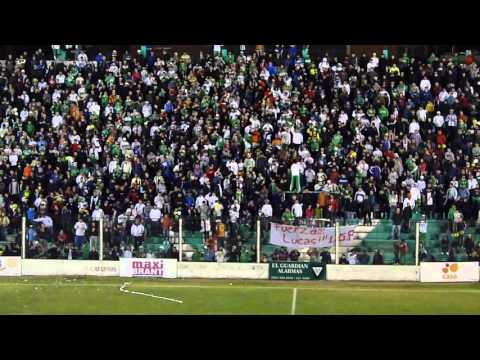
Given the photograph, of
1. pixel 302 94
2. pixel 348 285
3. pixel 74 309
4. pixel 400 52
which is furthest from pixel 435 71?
pixel 74 309

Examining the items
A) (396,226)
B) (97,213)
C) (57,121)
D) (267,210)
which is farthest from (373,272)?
(57,121)

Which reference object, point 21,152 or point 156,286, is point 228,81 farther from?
point 156,286

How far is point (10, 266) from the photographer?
1265 inches

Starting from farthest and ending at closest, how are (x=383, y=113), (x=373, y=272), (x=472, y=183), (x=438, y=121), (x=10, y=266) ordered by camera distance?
(x=383, y=113) < (x=438, y=121) < (x=472, y=183) < (x=10, y=266) < (x=373, y=272)

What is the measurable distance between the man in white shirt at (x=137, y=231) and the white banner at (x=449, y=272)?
1034 centimetres

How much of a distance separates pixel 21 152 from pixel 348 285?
16.1 m

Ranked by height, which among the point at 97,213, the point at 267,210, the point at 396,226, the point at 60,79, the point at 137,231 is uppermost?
the point at 60,79

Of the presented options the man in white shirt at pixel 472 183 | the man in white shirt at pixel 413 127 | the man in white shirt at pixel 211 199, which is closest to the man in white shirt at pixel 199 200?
the man in white shirt at pixel 211 199

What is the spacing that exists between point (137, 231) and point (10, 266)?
503cm

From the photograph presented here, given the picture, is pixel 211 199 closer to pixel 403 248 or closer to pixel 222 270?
pixel 222 270

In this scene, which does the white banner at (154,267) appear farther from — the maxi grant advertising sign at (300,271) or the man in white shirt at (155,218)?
the maxi grant advertising sign at (300,271)

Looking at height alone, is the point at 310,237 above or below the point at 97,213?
below

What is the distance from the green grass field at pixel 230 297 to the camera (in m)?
24.8

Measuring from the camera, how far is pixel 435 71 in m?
39.6
